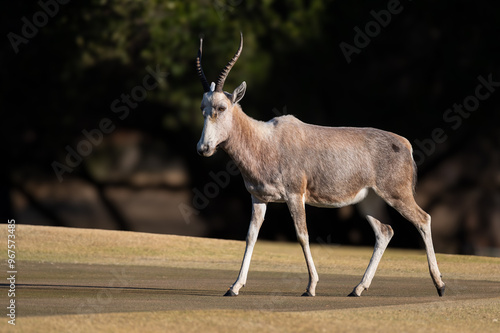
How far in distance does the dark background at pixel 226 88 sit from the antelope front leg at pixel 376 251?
30.1 ft

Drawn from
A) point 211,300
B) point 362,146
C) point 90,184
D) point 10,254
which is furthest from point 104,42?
point 211,300

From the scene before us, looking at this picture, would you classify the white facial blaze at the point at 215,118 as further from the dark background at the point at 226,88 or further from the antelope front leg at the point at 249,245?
the dark background at the point at 226,88

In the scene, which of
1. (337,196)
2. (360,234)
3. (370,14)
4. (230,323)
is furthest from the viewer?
(360,234)

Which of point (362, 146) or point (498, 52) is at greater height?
point (362, 146)

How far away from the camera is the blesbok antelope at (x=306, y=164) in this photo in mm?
9938

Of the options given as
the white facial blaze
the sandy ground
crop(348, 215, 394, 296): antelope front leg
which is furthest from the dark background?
the white facial blaze

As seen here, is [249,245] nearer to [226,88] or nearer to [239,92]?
[239,92]

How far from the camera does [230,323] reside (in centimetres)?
705

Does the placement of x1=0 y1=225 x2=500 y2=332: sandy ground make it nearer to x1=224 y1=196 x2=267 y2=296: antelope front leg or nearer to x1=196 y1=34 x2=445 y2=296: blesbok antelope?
x1=224 y1=196 x2=267 y2=296: antelope front leg

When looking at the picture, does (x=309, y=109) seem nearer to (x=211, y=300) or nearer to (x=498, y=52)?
(x=498, y=52)

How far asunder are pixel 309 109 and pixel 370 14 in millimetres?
2654

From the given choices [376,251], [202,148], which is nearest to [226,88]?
[376,251]

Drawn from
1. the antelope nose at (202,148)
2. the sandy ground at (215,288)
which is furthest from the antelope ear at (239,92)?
the sandy ground at (215,288)

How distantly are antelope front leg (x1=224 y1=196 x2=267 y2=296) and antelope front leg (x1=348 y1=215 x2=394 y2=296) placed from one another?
51.3 inches
